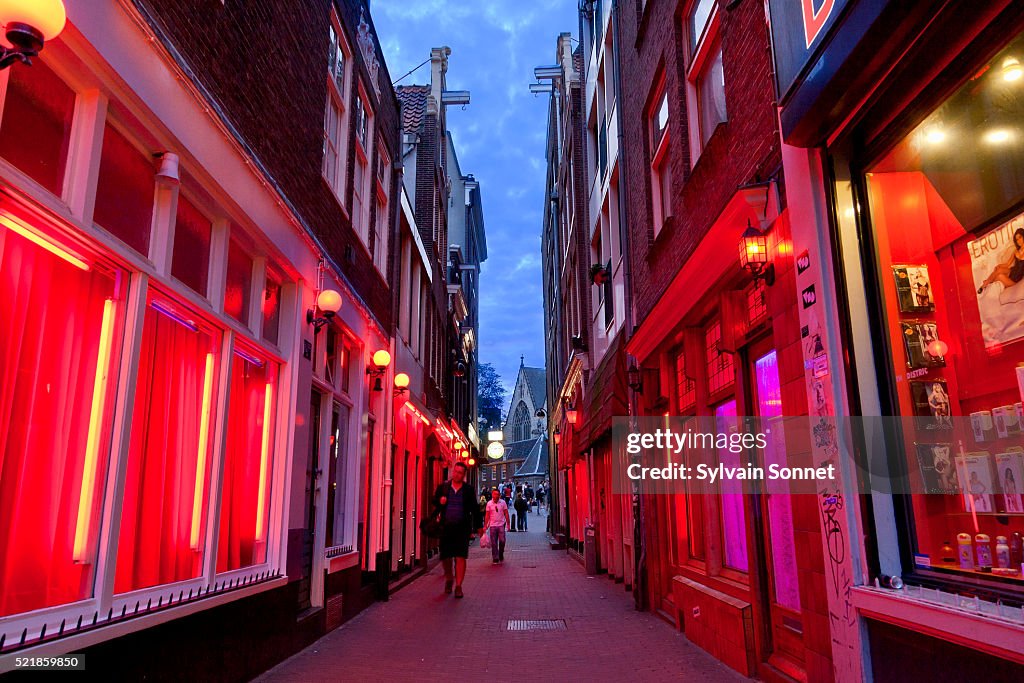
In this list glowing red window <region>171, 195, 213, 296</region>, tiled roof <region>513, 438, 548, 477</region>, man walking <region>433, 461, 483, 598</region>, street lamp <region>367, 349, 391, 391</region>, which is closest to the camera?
glowing red window <region>171, 195, 213, 296</region>

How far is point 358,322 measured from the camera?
9.28m

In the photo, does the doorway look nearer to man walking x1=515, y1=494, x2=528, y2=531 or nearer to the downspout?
the downspout

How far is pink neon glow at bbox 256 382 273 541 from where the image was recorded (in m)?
6.07

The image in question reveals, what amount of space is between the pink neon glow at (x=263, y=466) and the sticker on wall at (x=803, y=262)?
457 cm

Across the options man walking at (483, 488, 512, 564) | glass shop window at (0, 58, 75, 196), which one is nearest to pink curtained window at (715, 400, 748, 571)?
glass shop window at (0, 58, 75, 196)

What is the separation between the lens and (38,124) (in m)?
3.28

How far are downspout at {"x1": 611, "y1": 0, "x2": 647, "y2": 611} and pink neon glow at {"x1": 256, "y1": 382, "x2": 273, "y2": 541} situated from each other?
4920 millimetres

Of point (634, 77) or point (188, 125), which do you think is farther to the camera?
point (634, 77)

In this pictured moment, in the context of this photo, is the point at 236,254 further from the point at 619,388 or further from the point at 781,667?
the point at 619,388

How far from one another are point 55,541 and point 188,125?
260 centimetres

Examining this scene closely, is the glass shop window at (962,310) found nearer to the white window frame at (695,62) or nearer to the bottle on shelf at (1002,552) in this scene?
the bottle on shelf at (1002,552)

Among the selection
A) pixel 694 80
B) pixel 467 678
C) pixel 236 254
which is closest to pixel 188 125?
pixel 236 254

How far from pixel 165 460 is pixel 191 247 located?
149 centimetres

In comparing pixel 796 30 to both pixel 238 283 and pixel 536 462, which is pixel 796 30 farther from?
pixel 536 462
